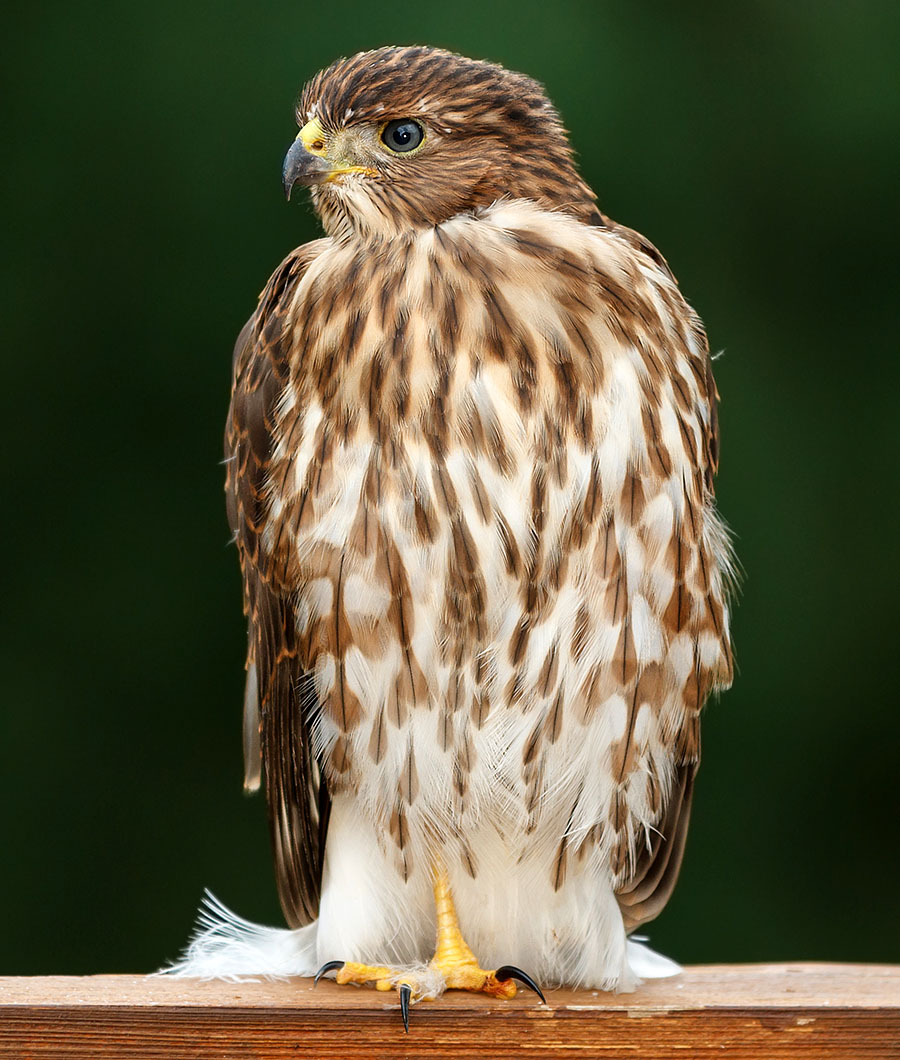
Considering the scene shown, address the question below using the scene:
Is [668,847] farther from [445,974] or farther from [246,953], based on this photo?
[246,953]

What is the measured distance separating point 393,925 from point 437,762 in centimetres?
32

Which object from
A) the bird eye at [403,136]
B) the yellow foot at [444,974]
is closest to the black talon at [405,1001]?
the yellow foot at [444,974]

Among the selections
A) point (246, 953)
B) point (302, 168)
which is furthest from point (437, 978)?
point (302, 168)

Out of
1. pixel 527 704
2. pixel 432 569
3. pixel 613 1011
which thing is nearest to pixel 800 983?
pixel 613 1011

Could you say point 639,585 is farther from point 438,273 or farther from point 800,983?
point 800,983

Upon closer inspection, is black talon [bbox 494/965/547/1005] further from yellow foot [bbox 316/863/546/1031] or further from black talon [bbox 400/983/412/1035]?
black talon [bbox 400/983/412/1035]

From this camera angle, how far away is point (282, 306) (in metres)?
2.22

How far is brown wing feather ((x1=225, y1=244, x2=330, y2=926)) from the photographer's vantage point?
7.30 ft

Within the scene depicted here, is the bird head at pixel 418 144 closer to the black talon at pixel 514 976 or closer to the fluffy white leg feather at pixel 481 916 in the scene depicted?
the fluffy white leg feather at pixel 481 916

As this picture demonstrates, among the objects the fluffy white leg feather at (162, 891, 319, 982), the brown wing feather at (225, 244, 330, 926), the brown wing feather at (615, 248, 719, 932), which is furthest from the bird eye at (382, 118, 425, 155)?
the fluffy white leg feather at (162, 891, 319, 982)

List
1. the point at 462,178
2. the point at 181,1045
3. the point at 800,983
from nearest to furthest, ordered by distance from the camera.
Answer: the point at 181,1045, the point at 462,178, the point at 800,983

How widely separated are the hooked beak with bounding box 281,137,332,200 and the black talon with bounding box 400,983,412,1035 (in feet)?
3.64

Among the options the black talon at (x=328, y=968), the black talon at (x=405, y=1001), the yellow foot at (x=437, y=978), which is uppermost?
the black talon at (x=405, y=1001)

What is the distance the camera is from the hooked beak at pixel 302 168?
2125 mm
